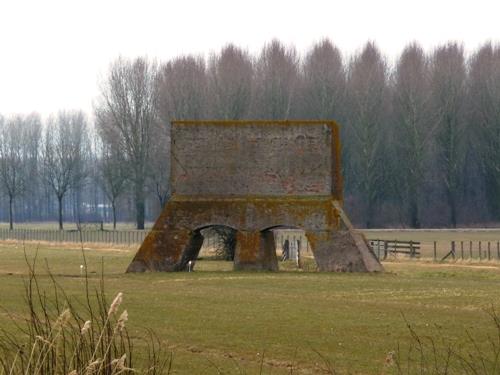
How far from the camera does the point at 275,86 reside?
97188 mm

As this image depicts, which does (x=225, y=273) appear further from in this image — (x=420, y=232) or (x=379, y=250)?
(x=420, y=232)

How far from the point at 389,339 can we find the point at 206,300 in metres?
7.72

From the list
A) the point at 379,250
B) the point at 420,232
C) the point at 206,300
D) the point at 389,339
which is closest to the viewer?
the point at 389,339

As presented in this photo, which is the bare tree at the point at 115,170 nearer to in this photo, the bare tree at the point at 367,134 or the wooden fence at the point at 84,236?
the wooden fence at the point at 84,236

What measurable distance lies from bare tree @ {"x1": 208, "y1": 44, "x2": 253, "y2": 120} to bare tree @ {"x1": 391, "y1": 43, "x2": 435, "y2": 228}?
41.8 feet

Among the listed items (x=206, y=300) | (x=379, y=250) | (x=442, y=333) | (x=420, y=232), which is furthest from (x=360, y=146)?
(x=442, y=333)

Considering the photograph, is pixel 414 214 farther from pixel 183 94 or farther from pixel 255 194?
pixel 255 194

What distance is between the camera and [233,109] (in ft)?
306

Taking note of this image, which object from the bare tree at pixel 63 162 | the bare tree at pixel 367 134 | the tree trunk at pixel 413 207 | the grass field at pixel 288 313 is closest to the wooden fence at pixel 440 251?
the grass field at pixel 288 313

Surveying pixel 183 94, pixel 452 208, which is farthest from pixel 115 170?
pixel 452 208

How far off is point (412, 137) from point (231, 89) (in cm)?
1566

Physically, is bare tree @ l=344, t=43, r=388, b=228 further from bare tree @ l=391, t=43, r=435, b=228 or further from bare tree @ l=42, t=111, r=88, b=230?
bare tree @ l=42, t=111, r=88, b=230

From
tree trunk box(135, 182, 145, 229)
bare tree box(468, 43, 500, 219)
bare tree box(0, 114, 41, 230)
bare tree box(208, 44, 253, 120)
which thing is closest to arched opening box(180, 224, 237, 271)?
bare tree box(208, 44, 253, 120)

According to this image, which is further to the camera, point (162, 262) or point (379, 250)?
point (379, 250)
